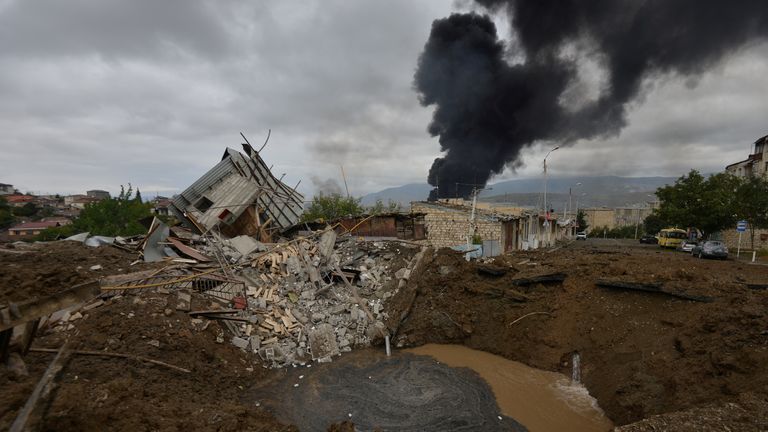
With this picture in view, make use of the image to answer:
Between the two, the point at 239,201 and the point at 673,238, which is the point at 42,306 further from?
the point at 673,238

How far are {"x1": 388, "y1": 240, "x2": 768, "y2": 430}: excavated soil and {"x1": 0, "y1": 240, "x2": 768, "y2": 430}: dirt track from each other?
1.1 inches

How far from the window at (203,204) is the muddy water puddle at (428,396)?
956cm

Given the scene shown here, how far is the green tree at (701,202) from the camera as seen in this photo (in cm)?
2875

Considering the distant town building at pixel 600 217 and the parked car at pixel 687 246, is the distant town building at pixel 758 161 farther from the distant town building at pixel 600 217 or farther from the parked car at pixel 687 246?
the distant town building at pixel 600 217

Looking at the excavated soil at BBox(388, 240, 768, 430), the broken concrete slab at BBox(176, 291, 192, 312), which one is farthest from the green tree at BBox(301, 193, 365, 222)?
the broken concrete slab at BBox(176, 291, 192, 312)

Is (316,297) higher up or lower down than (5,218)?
lower down

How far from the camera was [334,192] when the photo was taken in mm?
41625

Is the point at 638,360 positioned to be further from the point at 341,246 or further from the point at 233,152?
the point at 233,152

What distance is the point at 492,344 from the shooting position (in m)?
10.1

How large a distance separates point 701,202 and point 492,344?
32260mm

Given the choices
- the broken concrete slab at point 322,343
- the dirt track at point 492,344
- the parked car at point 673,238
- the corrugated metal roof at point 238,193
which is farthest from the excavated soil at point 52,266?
the parked car at point 673,238

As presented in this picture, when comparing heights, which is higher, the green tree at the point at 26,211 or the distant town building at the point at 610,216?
the green tree at the point at 26,211

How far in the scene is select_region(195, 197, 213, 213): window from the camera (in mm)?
15383

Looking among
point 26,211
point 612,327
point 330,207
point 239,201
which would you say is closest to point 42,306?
point 612,327
